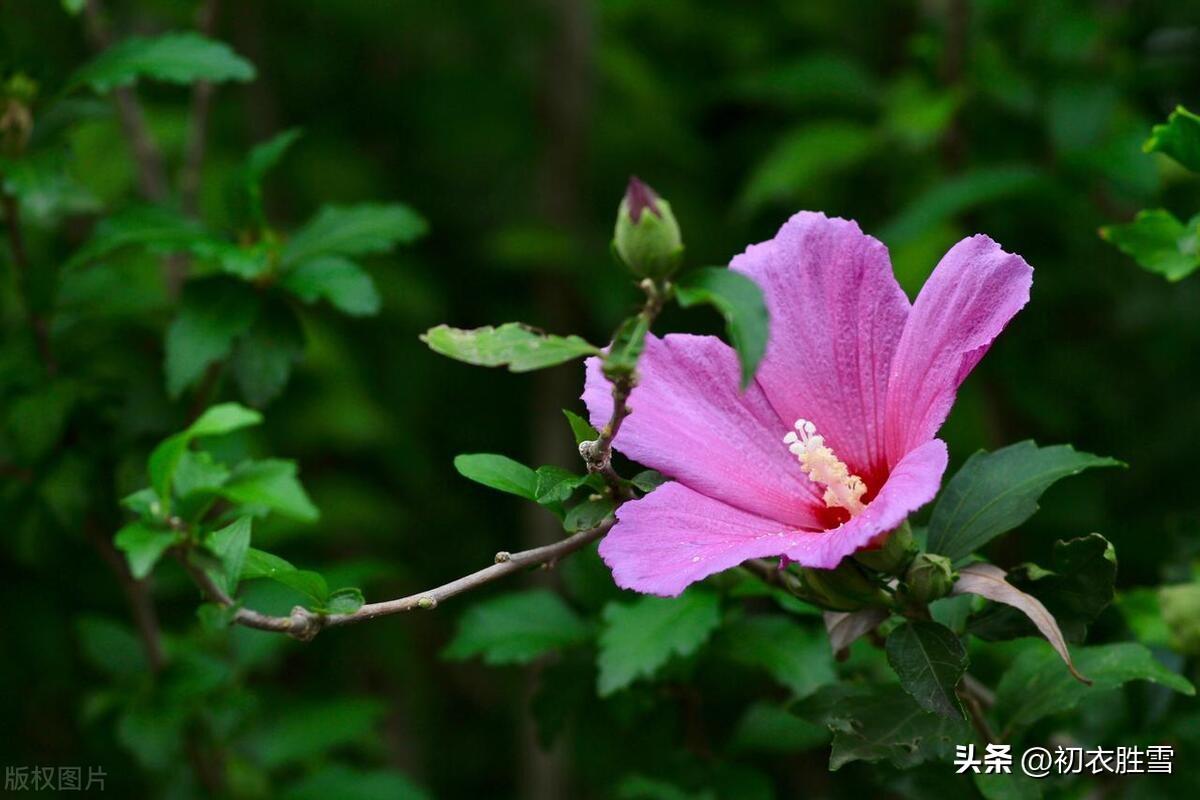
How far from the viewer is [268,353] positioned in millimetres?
1476

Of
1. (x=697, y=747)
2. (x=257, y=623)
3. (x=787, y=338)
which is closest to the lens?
(x=257, y=623)

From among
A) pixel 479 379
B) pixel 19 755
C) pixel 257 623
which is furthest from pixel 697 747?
pixel 479 379

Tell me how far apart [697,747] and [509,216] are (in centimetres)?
182

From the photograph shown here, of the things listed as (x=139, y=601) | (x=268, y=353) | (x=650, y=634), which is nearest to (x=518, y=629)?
(x=650, y=634)

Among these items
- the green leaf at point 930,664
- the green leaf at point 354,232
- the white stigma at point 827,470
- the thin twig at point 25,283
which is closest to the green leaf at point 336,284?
the green leaf at point 354,232

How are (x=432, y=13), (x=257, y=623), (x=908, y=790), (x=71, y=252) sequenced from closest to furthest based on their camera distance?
1. (x=257, y=623)
2. (x=908, y=790)
3. (x=71, y=252)
4. (x=432, y=13)

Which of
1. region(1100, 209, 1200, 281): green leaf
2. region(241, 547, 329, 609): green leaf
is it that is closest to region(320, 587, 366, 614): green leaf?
region(241, 547, 329, 609): green leaf

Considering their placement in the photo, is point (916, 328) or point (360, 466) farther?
point (360, 466)

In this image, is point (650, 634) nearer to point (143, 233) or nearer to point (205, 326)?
point (205, 326)

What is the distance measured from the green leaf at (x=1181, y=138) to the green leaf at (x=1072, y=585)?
361 mm

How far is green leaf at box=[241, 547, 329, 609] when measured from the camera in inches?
37.6

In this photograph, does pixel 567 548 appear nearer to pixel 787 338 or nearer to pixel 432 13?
pixel 787 338

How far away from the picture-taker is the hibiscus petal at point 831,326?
1013mm

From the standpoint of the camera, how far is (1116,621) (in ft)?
5.28
